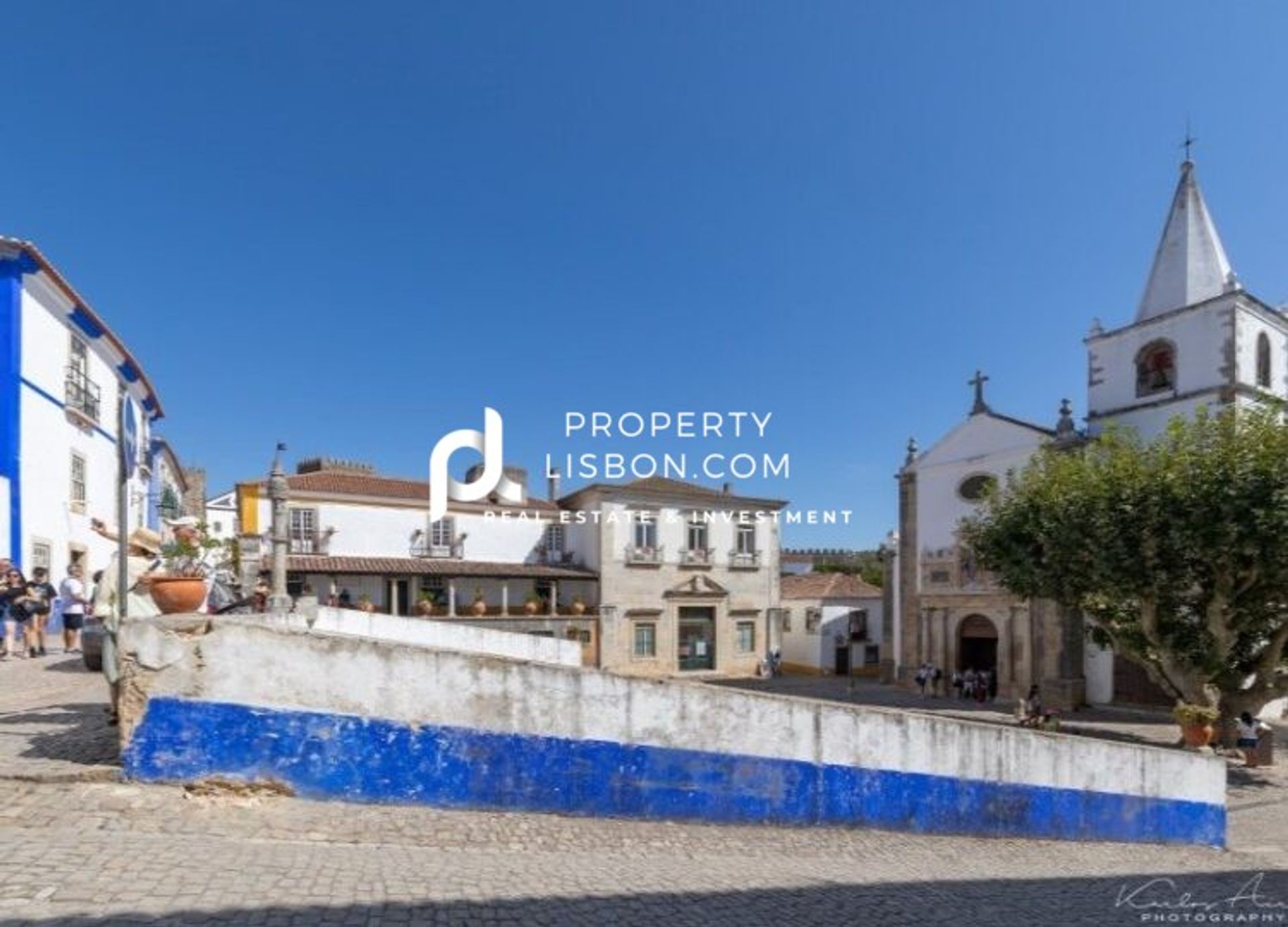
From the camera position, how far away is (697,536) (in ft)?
106

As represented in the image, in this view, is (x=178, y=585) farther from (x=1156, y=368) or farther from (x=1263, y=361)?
(x=1263, y=361)

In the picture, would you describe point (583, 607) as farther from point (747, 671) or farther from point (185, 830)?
point (185, 830)

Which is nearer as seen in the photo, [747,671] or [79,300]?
[79,300]

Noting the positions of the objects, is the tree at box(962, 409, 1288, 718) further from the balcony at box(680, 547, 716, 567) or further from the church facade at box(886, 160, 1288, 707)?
the balcony at box(680, 547, 716, 567)

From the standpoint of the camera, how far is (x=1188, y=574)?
14578 millimetres

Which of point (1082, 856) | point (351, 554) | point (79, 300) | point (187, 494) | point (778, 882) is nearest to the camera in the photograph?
point (778, 882)


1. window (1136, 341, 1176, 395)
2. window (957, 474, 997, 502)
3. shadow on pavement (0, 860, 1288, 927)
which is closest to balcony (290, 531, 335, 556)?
window (957, 474, 997, 502)

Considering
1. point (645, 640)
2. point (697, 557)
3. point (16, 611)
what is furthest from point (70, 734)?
point (697, 557)

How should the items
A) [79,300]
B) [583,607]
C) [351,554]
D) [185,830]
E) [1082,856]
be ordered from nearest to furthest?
[185,830] < [1082,856] < [79,300] < [351,554] < [583,607]

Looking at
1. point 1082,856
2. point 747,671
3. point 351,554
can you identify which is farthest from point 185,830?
point 747,671

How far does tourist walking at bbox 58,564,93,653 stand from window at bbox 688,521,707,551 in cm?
2209

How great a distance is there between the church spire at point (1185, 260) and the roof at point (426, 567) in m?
21.9

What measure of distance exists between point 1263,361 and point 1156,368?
271 centimetres

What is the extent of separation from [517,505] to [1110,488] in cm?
2236
